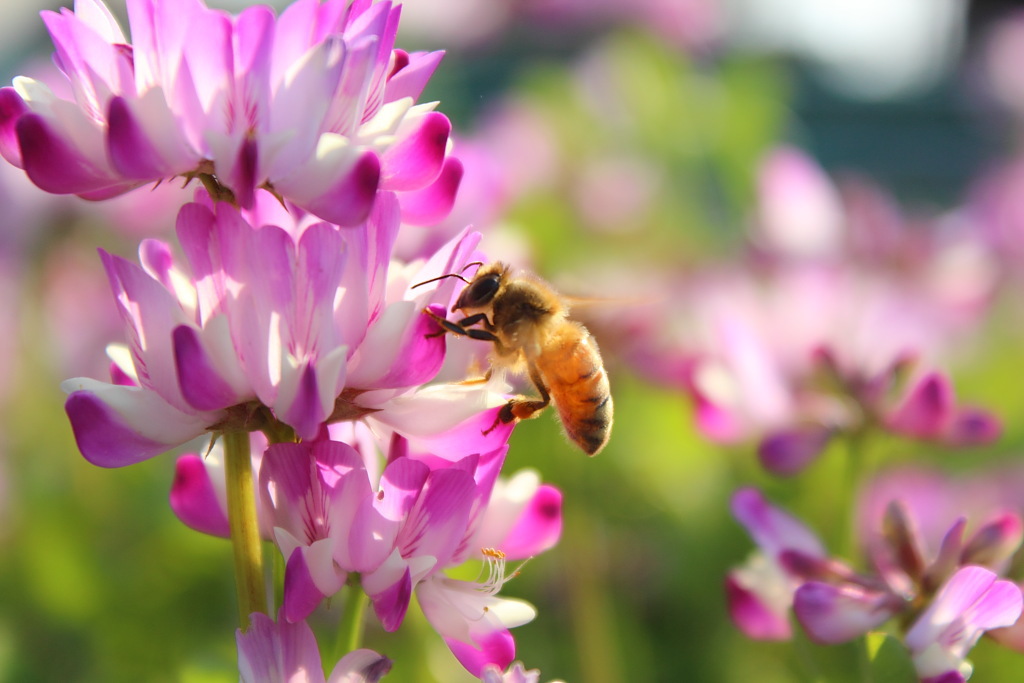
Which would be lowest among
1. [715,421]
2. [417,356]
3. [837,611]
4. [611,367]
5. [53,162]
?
[611,367]

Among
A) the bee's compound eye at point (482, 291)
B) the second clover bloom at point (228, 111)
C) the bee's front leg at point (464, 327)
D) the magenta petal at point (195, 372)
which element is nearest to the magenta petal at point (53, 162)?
the second clover bloom at point (228, 111)

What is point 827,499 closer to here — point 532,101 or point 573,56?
point 532,101

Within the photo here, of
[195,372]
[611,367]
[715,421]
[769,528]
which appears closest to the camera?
[195,372]

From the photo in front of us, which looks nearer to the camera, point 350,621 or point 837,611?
point 350,621

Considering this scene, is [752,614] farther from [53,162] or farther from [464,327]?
[53,162]

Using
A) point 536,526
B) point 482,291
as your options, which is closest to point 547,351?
point 482,291

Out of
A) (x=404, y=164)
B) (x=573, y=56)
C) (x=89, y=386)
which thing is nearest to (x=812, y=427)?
(x=404, y=164)

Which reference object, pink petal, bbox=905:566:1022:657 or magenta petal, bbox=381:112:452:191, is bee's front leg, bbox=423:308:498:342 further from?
pink petal, bbox=905:566:1022:657
